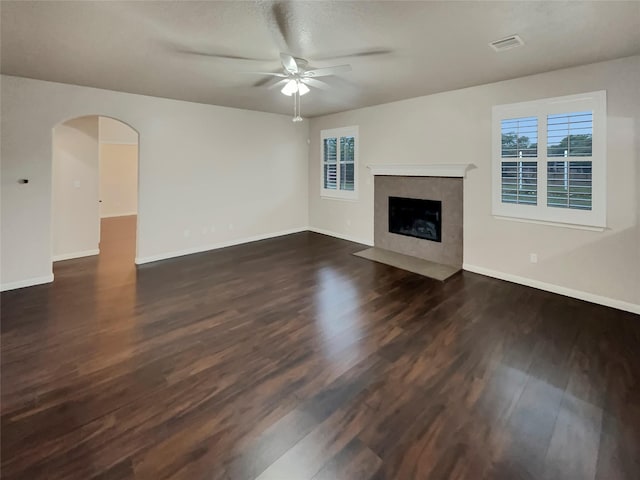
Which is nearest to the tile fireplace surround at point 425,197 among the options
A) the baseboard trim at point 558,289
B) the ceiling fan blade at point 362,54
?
the baseboard trim at point 558,289

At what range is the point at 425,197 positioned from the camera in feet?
18.9

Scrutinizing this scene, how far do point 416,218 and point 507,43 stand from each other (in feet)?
10.4

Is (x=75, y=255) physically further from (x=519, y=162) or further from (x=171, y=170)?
(x=519, y=162)

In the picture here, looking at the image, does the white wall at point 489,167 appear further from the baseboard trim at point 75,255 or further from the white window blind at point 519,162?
the baseboard trim at point 75,255

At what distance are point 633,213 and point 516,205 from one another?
1.21 meters

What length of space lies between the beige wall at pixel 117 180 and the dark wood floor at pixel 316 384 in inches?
277

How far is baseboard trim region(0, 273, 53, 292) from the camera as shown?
4.41 m

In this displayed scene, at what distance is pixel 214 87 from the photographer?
4.89m

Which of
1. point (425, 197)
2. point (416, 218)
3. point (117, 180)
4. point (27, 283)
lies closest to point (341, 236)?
point (416, 218)

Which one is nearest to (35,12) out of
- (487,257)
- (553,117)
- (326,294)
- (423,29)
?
(423,29)

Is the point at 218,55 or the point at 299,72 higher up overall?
the point at 218,55

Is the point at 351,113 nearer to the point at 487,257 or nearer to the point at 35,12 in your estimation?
the point at 487,257

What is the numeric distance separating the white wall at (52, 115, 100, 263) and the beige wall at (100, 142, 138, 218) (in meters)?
4.69

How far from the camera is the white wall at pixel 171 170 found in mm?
4426
